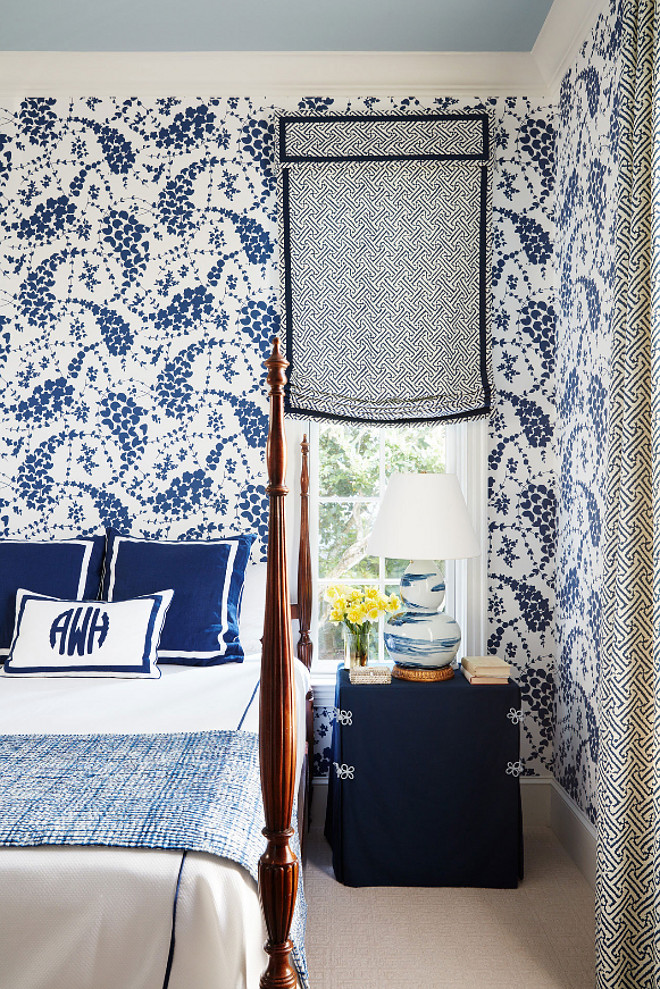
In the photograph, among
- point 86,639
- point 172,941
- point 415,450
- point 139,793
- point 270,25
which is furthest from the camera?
point 415,450

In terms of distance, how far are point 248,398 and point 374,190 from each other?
993mm

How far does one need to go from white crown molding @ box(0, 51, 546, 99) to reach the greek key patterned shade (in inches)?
5.4

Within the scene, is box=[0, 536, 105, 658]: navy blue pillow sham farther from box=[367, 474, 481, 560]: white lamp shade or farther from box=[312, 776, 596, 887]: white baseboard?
box=[312, 776, 596, 887]: white baseboard

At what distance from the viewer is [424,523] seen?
254 cm

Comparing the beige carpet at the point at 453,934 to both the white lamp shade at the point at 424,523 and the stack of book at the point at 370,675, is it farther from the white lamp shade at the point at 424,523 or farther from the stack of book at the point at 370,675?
the white lamp shade at the point at 424,523

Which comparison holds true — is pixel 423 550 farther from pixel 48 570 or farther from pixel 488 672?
pixel 48 570

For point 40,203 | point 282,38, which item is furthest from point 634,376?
point 40,203

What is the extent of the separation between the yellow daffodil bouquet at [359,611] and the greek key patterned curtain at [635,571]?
0.96 m

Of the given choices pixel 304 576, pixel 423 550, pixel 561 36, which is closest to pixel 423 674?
pixel 423 550

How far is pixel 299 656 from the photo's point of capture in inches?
115

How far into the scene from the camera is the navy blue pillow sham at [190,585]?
262cm

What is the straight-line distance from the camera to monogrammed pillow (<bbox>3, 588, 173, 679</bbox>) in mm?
2418

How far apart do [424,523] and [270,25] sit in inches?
76.6

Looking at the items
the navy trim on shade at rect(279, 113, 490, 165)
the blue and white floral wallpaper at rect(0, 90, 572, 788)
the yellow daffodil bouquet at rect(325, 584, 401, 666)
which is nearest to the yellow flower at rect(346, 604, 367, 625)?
the yellow daffodil bouquet at rect(325, 584, 401, 666)
